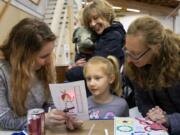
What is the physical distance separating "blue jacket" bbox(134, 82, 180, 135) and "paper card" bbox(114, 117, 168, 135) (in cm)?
19

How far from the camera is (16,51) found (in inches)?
59.6

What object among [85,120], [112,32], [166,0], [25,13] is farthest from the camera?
[166,0]

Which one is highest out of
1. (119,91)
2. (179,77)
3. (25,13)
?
(25,13)

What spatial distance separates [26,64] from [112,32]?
2.85ft

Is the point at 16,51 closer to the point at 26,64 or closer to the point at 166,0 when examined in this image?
the point at 26,64

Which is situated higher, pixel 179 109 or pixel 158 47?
pixel 158 47

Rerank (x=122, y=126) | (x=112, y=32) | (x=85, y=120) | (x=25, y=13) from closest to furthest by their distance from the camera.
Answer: (x=122, y=126), (x=85, y=120), (x=112, y=32), (x=25, y=13)

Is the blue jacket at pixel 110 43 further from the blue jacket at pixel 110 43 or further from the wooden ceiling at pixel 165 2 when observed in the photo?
the wooden ceiling at pixel 165 2

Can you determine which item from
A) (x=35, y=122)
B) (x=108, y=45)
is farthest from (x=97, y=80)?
(x=35, y=122)

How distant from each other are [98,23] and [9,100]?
40.7 inches

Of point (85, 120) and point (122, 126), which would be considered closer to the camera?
point (122, 126)

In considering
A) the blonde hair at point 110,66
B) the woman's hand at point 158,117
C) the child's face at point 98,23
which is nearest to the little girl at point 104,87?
the blonde hair at point 110,66

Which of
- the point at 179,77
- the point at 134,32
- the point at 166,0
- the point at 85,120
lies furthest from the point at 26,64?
the point at 166,0

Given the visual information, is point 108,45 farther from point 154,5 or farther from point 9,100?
point 154,5
